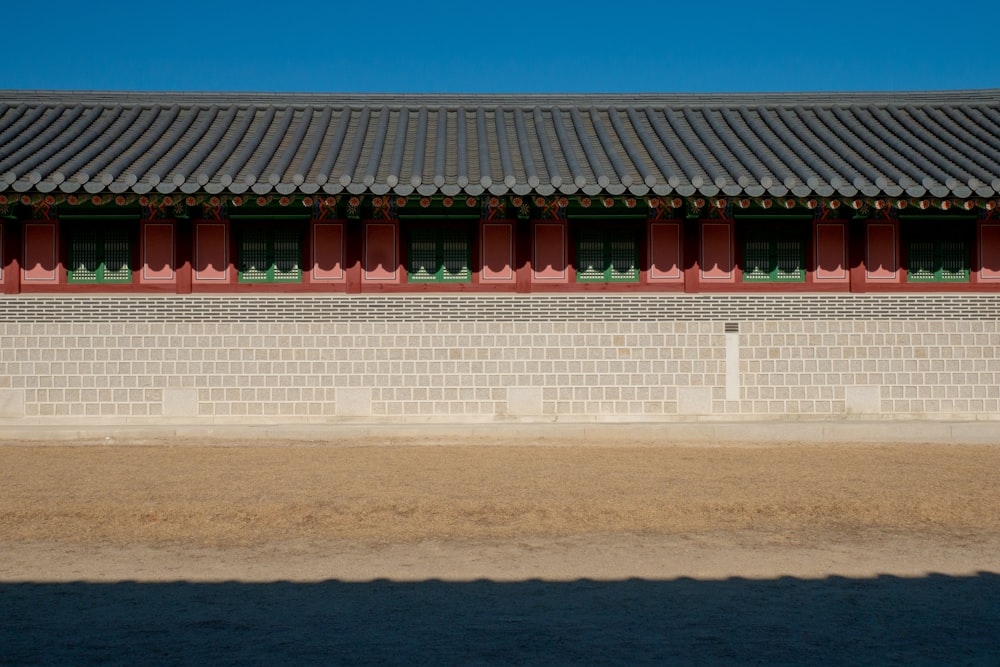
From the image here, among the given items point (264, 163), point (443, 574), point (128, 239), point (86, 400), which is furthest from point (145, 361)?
point (443, 574)

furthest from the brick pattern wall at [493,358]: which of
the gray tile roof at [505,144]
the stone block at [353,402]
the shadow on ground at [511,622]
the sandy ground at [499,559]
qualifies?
the shadow on ground at [511,622]

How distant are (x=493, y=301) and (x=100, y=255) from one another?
4.82 m

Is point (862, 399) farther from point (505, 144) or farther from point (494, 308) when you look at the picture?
point (505, 144)

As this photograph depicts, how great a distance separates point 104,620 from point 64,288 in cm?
770

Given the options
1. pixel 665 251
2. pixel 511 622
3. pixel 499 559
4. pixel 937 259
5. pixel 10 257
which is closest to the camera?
pixel 511 622

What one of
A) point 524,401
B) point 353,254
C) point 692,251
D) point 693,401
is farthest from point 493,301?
point 693,401

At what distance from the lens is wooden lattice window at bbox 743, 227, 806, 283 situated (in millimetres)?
11094

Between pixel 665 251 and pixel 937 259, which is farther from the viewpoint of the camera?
pixel 937 259

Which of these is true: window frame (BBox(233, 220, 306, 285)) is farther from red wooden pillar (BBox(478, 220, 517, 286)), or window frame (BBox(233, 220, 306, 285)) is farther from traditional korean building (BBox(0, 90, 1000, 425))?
red wooden pillar (BBox(478, 220, 517, 286))

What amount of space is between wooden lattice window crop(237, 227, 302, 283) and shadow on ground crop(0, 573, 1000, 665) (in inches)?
253

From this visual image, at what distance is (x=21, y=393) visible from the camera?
10.7 meters

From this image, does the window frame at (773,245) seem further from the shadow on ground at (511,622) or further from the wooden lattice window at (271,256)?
the shadow on ground at (511,622)

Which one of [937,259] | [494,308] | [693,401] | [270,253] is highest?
[270,253]

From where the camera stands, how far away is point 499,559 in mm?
5348
